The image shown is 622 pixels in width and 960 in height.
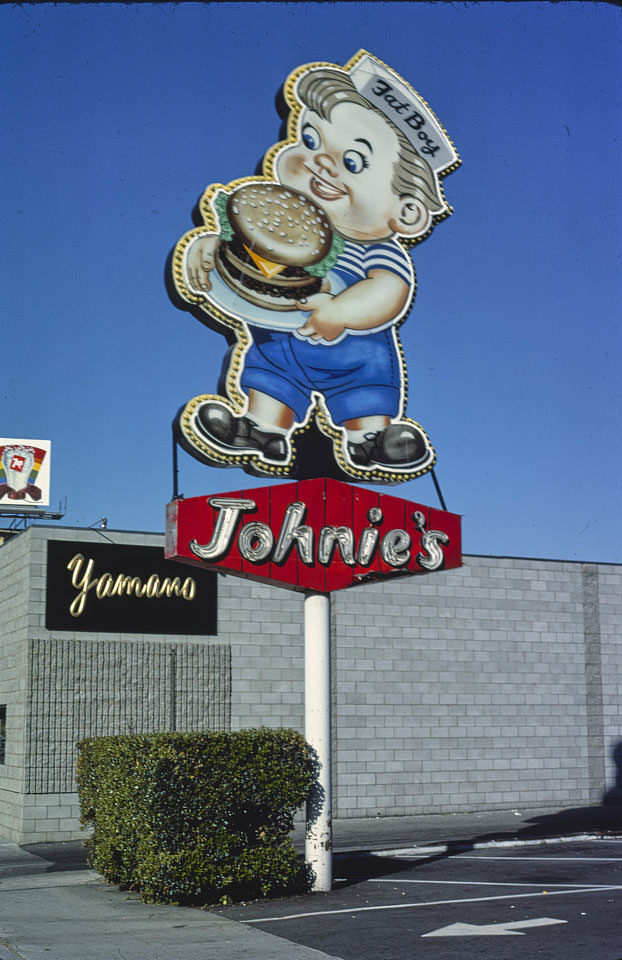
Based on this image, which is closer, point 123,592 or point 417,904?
point 417,904

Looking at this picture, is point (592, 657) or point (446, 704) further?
point (592, 657)

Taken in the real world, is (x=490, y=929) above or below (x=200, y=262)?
below

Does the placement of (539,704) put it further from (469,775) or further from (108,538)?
(108,538)

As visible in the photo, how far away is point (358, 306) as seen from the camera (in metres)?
17.6

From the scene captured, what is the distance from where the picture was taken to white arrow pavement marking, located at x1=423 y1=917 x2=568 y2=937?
414 inches

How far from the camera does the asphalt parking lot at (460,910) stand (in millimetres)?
9930

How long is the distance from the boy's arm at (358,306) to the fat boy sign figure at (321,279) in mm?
23

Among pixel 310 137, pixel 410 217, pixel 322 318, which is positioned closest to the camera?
pixel 322 318

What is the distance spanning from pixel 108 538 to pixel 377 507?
363 inches

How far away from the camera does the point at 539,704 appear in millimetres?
26312

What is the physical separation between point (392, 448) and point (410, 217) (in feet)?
13.7

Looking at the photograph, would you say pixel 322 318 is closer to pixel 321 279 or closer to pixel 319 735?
pixel 321 279

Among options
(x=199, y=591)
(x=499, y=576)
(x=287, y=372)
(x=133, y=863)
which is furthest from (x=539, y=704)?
(x=133, y=863)

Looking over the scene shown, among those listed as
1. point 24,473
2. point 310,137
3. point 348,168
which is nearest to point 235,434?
point 348,168
